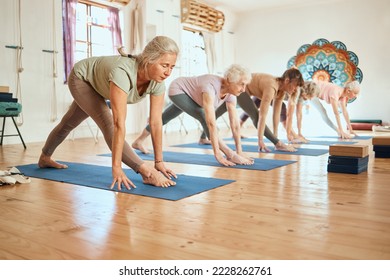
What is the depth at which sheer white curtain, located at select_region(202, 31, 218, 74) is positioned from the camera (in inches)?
337

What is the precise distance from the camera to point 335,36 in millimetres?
8516

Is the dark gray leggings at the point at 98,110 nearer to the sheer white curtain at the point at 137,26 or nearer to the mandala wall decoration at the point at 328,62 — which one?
the sheer white curtain at the point at 137,26

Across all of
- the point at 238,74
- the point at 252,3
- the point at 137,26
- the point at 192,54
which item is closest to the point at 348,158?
the point at 238,74

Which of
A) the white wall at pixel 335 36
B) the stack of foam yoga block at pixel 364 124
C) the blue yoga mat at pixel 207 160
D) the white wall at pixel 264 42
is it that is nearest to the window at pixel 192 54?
the white wall at pixel 264 42

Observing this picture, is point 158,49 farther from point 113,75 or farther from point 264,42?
point 264,42

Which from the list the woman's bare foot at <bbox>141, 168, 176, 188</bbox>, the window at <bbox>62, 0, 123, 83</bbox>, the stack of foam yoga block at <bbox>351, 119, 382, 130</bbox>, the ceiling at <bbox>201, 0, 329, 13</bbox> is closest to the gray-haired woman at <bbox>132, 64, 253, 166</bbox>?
the woman's bare foot at <bbox>141, 168, 176, 188</bbox>

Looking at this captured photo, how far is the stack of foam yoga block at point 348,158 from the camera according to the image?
2.78m

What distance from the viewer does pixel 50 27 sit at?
5.49 meters

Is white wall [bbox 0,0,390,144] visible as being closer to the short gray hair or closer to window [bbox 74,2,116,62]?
window [bbox 74,2,116,62]

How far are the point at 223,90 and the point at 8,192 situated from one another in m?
1.76

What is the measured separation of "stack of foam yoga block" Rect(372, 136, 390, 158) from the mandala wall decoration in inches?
193

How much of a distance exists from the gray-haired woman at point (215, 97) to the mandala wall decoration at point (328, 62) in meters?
5.85

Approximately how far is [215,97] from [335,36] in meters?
6.37
